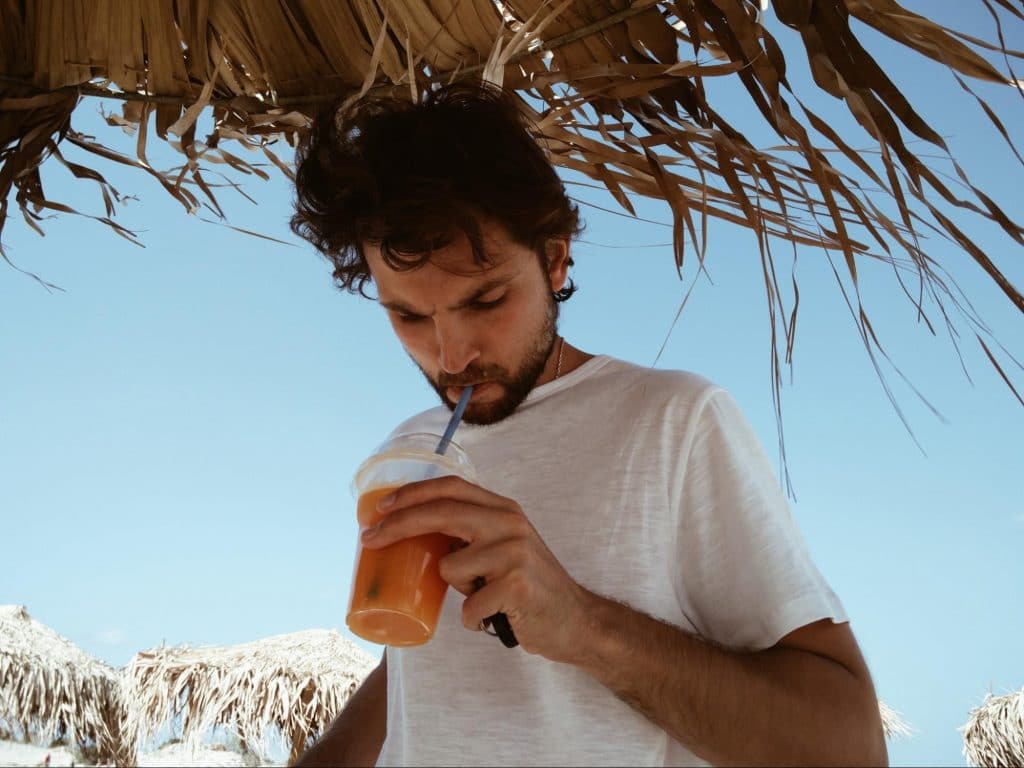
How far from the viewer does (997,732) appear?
386 inches

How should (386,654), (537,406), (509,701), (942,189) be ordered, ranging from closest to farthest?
(509,701), (942,189), (537,406), (386,654)

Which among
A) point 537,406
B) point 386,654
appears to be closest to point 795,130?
point 537,406

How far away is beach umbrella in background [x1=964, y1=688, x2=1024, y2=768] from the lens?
9.61m

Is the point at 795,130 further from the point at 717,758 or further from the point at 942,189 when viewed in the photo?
the point at 717,758

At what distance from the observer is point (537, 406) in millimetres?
1545

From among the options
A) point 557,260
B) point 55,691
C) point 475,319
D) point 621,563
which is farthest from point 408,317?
point 55,691

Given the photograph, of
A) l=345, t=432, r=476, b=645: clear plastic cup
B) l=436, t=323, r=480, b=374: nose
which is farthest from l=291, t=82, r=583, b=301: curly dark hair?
l=345, t=432, r=476, b=645: clear plastic cup

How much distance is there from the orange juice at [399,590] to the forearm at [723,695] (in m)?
0.18

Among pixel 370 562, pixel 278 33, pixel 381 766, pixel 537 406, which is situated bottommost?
pixel 381 766

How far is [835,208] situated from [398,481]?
2.64 ft

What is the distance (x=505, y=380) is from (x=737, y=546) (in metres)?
0.46

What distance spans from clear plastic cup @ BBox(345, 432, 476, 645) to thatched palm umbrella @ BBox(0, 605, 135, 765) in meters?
8.86

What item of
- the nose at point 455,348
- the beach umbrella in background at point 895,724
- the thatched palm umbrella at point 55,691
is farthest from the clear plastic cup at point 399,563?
the beach umbrella in background at point 895,724

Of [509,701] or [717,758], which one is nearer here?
[717,758]
